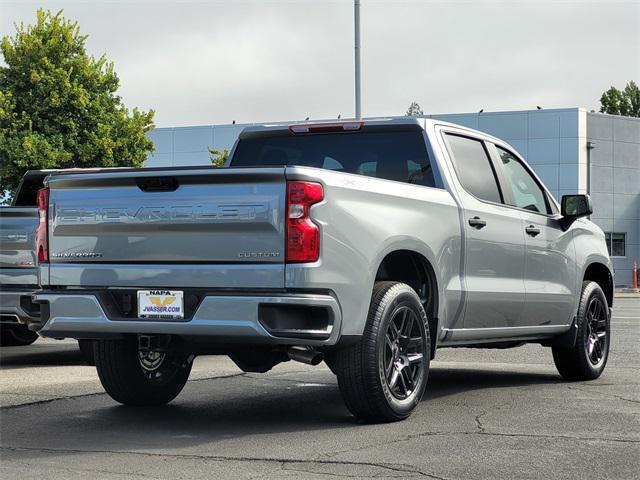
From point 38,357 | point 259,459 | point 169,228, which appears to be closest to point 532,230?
point 169,228

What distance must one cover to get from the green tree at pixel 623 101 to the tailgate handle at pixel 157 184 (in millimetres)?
69716

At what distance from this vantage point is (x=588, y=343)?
997 centimetres

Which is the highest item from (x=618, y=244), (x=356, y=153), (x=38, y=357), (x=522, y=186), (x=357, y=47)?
(x=357, y=47)

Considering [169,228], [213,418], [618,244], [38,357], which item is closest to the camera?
[169,228]

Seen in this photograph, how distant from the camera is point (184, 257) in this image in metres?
6.68

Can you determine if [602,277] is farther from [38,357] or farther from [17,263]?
[38,357]

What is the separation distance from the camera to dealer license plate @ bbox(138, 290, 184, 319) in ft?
21.9

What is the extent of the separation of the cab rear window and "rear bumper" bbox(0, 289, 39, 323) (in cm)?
309

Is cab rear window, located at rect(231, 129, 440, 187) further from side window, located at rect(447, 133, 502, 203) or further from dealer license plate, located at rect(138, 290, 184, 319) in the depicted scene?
dealer license plate, located at rect(138, 290, 184, 319)

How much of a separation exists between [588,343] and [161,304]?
4.67m

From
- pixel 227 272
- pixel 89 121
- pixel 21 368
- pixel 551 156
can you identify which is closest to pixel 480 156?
pixel 227 272

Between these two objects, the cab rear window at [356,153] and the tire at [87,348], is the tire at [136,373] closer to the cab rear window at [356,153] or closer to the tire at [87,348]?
the cab rear window at [356,153]

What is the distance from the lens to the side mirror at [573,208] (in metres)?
9.48

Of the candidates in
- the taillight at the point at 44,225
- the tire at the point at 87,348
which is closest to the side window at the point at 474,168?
the taillight at the point at 44,225
